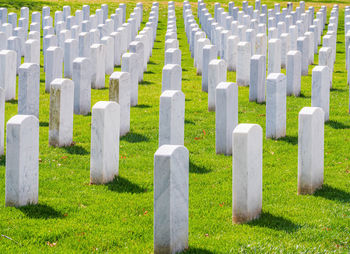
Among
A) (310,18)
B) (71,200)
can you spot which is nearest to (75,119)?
(71,200)

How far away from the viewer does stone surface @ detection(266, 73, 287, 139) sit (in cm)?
923

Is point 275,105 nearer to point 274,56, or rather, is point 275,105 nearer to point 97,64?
point 274,56

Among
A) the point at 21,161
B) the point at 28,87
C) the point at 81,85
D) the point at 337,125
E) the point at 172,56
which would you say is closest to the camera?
the point at 21,161

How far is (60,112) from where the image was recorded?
8781 millimetres

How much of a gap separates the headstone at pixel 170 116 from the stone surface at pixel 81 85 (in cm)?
309

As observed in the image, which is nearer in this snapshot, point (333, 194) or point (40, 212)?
point (40, 212)

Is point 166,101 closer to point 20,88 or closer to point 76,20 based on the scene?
point 20,88

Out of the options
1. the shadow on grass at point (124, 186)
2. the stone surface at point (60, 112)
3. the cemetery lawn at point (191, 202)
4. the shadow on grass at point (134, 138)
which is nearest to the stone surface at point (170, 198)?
the cemetery lawn at point (191, 202)

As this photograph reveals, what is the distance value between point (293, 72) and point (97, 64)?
3728mm

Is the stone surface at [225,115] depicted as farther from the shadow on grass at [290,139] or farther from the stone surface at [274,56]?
the stone surface at [274,56]

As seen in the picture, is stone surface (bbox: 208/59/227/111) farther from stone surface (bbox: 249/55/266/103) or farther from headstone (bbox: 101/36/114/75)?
headstone (bbox: 101/36/114/75)

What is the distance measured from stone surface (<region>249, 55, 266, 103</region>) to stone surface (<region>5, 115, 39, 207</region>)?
5491 millimetres

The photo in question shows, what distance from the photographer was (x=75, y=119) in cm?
1051

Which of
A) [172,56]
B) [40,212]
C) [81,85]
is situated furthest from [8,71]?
[40,212]
